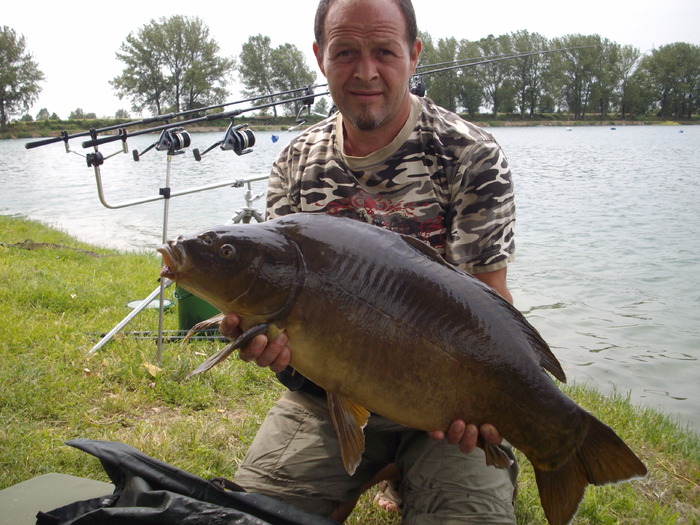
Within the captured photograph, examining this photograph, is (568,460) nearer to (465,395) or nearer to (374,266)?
(465,395)

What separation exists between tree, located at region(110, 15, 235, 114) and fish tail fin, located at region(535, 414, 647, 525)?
199 ft


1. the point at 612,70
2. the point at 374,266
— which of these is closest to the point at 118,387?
the point at 374,266

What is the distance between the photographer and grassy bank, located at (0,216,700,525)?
288cm

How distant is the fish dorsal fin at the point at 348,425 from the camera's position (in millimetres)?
1953

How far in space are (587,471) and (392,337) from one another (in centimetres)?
78

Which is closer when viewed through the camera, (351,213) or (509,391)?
(509,391)

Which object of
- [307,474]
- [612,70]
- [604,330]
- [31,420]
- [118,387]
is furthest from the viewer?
[612,70]

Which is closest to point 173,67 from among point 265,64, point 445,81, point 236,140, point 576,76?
point 265,64

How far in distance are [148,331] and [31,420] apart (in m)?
1.55

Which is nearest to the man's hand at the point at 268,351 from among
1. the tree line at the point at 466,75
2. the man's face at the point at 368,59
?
the man's face at the point at 368,59

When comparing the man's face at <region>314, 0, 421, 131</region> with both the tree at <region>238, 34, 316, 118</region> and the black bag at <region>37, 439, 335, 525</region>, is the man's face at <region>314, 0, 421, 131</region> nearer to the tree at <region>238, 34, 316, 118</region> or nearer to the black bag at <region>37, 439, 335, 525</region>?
the black bag at <region>37, 439, 335, 525</region>

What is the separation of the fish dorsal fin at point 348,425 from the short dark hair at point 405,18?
156cm

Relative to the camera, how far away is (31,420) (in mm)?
3285

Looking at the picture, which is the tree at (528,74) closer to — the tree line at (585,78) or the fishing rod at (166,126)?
the tree line at (585,78)
